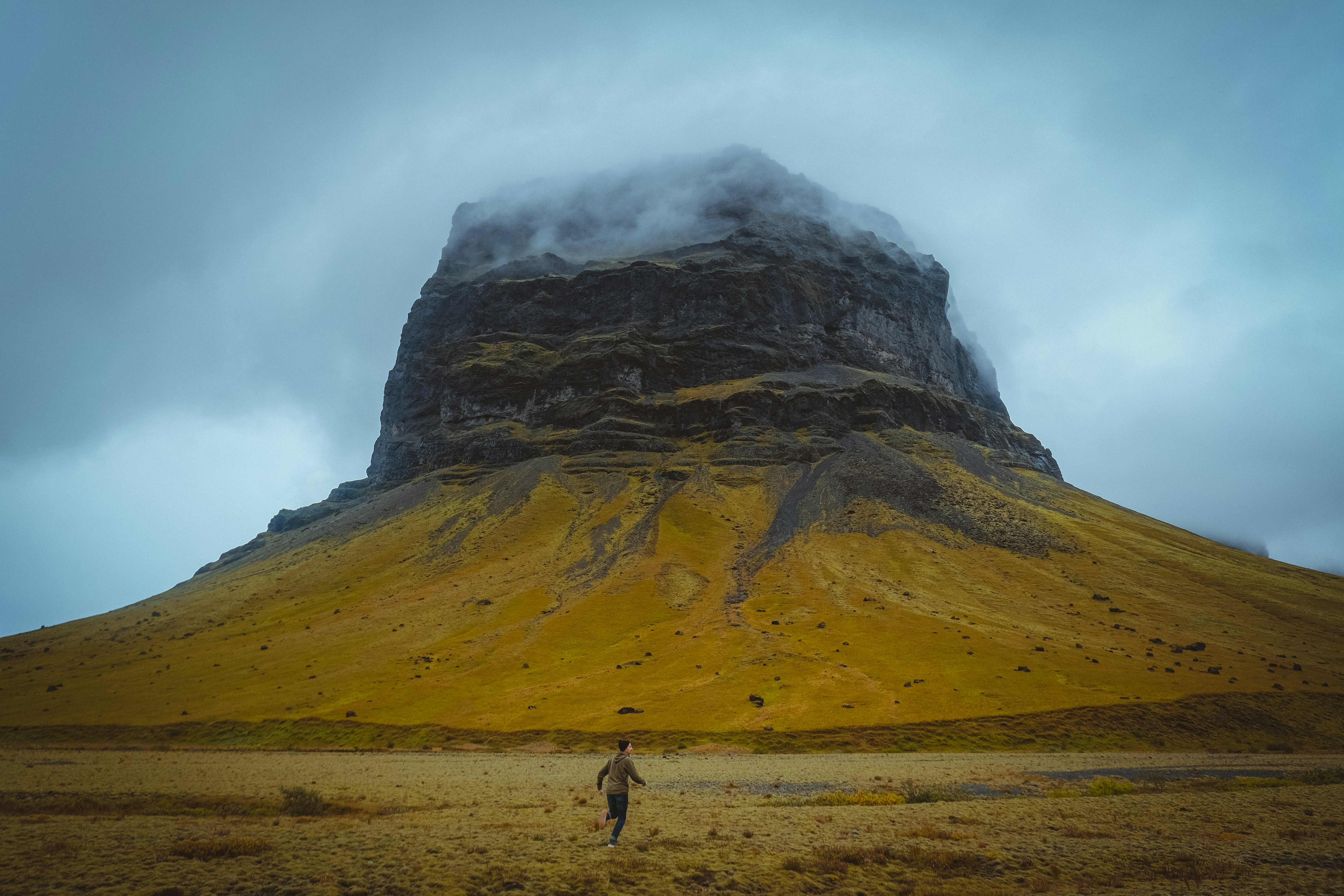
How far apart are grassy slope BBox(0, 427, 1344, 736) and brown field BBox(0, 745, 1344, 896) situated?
2415 cm

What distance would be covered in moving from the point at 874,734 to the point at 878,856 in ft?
127

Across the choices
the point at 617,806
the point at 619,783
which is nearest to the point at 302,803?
the point at 617,806

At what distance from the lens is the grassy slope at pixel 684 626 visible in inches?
2459

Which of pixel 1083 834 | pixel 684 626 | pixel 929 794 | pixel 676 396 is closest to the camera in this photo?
pixel 1083 834

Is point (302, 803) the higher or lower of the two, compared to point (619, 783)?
lower

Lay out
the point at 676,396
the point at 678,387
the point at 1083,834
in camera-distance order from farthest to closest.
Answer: the point at 678,387 < the point at 676,396 < the point at 1083,834

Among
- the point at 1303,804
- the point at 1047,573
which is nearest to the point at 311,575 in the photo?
the point at 1047,573

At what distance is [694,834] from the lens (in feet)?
66.9

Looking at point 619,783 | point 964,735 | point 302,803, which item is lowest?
point 964,735

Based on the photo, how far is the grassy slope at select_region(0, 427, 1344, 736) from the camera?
6247cm

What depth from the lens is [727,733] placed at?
53500 mm

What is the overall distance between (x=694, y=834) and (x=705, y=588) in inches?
2996

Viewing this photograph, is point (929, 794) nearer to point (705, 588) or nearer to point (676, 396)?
point (705, 588)

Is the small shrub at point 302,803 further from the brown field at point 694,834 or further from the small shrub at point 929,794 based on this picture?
the small shrub at point 929,794
